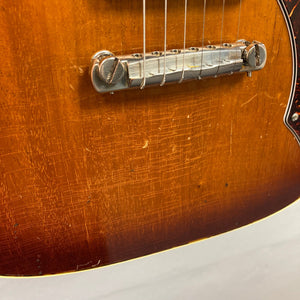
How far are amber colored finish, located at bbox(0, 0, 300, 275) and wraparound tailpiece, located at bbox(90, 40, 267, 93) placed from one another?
0.07 feet

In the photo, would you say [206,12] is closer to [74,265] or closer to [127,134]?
[127,134]

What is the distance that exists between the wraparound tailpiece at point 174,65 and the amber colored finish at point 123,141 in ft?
0.07

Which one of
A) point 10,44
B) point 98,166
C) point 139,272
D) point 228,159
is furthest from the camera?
point 139,272

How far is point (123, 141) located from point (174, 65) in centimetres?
14

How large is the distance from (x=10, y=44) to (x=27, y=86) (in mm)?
57

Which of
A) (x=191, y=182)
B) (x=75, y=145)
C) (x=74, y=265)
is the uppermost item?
(x=75, y=145)

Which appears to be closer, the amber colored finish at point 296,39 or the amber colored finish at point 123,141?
the amber colored finish at point 123,141

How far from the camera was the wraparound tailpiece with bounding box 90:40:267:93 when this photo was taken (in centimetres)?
57

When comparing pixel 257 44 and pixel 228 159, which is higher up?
pixel 257 44

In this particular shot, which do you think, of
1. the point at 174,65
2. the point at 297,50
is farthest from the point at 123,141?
the point at 297,50

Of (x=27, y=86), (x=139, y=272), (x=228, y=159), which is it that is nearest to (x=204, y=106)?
(x=228, y=159)

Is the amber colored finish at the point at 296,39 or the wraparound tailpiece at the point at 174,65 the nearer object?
the wraparound tailpiece at the point at 174,65

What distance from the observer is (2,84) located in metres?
0.55

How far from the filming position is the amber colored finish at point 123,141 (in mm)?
565
